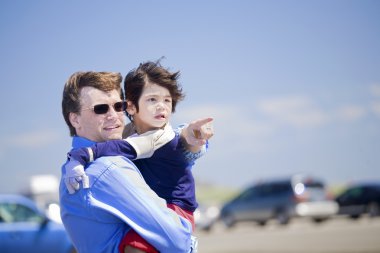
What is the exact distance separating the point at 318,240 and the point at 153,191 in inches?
518

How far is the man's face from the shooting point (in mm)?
2740

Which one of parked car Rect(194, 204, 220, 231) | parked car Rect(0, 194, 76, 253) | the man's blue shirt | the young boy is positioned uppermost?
parked car Rect(194, 204, 220, 231)

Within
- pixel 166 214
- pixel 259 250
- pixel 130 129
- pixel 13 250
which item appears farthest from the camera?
pixel 259 250

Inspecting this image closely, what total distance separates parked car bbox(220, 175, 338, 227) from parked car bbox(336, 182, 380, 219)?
0.51m

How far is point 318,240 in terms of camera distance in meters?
15.0

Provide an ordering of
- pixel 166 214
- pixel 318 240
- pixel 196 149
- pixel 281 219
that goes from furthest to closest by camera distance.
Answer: pixel 281 219
pixel 318 240
pixel 196 149
pixel 166 214

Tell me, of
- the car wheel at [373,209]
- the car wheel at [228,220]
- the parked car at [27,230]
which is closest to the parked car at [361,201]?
the car wheel at [373,209]

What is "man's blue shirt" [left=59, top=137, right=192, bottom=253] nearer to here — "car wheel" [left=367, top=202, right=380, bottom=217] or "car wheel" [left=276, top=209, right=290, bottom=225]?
"car wheel" [left=276, top=209, right=290, bottom=225]

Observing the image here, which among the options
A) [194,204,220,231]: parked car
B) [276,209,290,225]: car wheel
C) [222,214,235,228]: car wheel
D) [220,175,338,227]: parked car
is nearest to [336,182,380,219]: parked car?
[220,175,338,227]: parked car

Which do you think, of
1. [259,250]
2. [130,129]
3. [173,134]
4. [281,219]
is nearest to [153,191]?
[173,134]

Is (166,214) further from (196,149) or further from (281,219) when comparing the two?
(281,219)

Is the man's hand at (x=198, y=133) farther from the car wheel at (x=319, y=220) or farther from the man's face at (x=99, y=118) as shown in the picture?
the car wheel at (x=319, y=220)

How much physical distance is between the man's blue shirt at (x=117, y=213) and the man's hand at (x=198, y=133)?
0.93 ft

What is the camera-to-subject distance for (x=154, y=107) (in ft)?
9.05
